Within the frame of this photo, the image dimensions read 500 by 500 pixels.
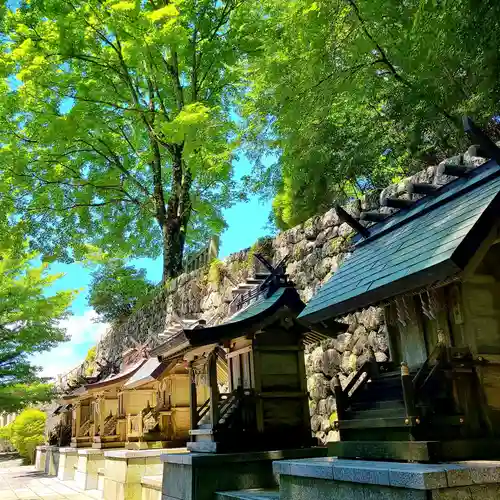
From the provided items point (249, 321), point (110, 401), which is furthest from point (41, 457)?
point (249, 321)

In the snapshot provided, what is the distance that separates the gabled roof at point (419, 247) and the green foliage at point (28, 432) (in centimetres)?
2756

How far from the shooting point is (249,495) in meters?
6.36

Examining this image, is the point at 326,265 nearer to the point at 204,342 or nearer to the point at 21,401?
the point at 204,342

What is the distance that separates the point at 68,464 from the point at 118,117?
41.1ft

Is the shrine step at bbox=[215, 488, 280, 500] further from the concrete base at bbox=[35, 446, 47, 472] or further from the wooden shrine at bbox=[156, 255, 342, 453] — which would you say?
the concrete base at bbox=[35, 446, 47, 472]

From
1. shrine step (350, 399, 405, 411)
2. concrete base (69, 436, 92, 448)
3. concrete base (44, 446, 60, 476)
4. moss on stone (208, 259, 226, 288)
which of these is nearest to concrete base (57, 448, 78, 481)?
concrete base (69, 436, 92, 448)

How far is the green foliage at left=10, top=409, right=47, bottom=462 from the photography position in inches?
1120

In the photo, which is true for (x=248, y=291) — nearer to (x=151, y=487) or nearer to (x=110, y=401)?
(x=151, y=487)

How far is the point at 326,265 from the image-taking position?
10.7m

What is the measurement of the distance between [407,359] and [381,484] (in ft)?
5.67

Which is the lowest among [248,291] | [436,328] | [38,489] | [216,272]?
[38,489]

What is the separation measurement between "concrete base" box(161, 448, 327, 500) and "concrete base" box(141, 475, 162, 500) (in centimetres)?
205

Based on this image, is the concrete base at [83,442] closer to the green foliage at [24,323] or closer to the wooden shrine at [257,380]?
the green foliage at [24,323]

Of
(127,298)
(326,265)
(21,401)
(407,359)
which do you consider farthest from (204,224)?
(407,359)
